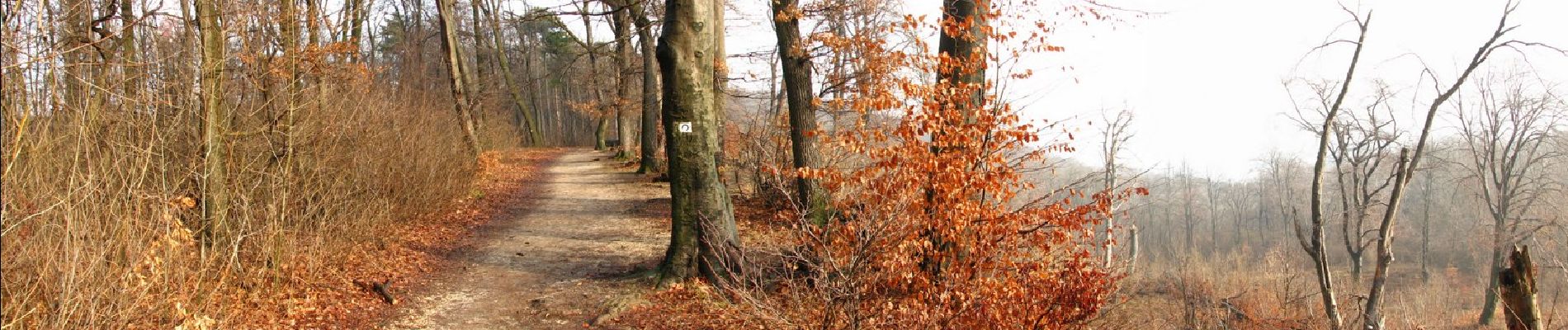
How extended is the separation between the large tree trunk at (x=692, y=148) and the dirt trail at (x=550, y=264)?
0.61 meters

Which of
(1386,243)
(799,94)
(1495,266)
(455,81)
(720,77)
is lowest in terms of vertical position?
(1495,266)

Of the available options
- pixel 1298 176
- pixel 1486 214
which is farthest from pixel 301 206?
pixel 1298 176

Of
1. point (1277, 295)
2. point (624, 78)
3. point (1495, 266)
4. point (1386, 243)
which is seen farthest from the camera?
point (1495, 266)

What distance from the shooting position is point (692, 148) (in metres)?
6.99

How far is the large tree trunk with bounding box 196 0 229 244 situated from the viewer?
6090 millimetres

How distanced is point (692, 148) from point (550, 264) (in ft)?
7.96

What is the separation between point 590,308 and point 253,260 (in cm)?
256

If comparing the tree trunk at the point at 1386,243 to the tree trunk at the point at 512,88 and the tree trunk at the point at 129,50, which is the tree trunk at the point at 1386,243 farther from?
the tree trunk at the point at 512,88

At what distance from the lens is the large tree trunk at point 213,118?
6090 mm

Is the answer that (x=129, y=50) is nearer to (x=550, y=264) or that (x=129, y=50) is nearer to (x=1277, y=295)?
(x=550, y=264)

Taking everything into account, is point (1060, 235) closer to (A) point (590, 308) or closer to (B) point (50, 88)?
(A) point (590, 308)

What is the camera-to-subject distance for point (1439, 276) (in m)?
34.3

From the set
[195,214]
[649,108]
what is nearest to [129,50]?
[195,214]

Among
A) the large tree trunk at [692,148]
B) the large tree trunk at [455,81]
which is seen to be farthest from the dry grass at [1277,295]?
the large tree trunk at [455,81]
